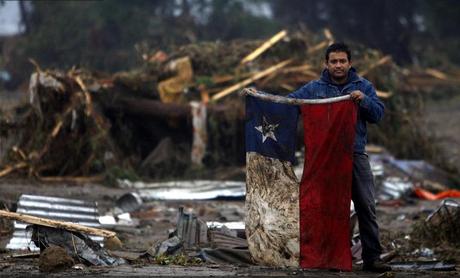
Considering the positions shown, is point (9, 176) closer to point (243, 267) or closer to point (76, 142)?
point (76, 142)

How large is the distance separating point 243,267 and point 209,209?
18.4ft

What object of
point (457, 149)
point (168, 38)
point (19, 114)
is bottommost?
point (457, 149)

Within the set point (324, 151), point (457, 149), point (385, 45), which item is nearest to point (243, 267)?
point (324, 151)

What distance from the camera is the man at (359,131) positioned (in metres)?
7.15

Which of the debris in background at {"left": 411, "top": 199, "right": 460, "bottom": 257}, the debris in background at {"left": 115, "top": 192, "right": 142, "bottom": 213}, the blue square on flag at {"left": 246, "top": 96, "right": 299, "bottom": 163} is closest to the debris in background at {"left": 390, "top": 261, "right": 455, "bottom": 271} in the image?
the blue square on flag at {"left": 246, "top": 96, "right": 299, "bottom": 163}

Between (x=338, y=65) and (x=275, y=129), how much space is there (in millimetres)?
706

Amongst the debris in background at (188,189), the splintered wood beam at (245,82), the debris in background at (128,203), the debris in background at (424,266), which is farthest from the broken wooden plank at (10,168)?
the debris in background at (424,266)

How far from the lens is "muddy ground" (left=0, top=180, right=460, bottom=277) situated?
714 cm

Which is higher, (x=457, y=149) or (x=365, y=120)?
(x=365, y=120)

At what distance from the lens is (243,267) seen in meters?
7.56

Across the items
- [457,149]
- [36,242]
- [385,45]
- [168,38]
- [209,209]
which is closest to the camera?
[36,242]

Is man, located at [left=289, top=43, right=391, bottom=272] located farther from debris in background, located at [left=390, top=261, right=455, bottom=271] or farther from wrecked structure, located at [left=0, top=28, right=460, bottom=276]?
wrecked structure, located at [left=0, top=28, right=460, bottom=276]

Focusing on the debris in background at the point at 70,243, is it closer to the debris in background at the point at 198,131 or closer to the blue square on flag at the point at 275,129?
the blue square on flag at the point at 275,129

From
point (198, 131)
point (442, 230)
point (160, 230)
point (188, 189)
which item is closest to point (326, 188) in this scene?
point (442, 230)
